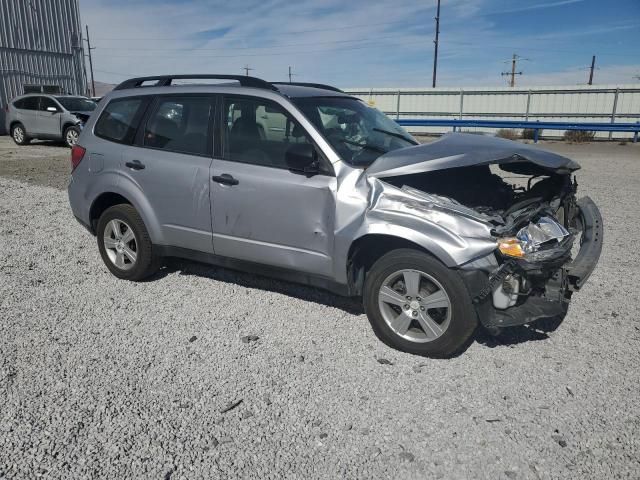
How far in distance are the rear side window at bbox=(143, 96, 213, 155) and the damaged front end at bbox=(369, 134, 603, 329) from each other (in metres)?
1.58

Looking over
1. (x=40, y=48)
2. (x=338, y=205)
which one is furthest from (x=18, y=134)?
(x=338, y=205)

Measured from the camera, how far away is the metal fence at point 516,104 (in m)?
25.8

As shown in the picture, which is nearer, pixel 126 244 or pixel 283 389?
pixel 283 389

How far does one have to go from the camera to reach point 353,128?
4.37 m

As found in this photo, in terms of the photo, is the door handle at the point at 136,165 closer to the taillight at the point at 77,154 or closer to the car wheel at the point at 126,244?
the car wheel at the point at 126,244

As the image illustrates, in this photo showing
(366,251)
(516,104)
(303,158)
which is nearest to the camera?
(303,158)

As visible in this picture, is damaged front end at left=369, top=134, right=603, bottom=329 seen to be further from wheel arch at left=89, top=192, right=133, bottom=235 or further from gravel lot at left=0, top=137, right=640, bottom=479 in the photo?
wheel arch at left=89, top=192, right=133, bottom=235

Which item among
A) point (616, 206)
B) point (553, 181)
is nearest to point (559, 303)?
point (553, 181)

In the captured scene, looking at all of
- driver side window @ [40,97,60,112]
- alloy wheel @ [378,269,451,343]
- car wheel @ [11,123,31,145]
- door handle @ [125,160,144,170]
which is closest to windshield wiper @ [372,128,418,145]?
alloy wheel @ [378,269,451,343]

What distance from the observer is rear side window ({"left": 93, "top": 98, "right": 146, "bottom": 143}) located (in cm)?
486

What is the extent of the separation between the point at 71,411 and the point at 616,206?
8503mm

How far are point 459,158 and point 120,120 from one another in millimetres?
3255

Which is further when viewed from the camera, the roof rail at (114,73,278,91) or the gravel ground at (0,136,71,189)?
the gravel ground at (0,136,71,189)

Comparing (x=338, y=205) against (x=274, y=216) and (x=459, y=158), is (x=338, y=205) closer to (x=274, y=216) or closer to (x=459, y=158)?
(x=274, y=216)
